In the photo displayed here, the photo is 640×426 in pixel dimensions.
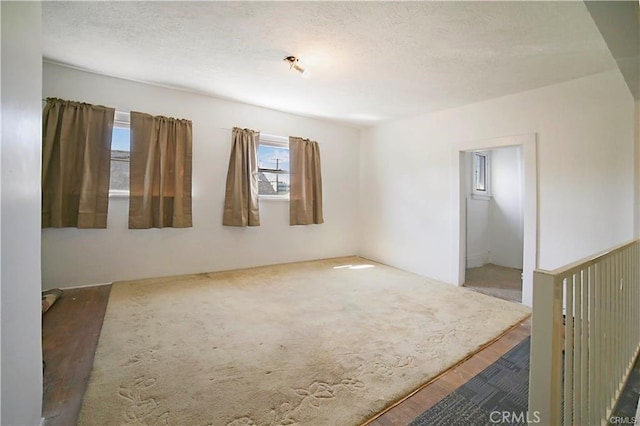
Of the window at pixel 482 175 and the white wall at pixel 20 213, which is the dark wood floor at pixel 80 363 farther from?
the window at pixel 482 175

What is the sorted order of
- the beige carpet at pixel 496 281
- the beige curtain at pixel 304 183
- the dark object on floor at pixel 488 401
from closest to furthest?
1. the dark object on floor at pixel 488 401
2. the beige carpet at pixel 496 281
3. the beige curtain at pixel 304 183

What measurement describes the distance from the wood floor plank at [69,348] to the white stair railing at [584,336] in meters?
1.99

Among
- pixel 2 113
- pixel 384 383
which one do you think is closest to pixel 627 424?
pixel 384 383

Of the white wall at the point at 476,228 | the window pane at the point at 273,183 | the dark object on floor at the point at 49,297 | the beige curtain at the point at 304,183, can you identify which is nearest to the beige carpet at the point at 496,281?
the white wall at the point at 476,228

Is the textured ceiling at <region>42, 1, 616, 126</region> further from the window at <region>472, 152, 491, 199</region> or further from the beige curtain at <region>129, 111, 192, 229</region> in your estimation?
the window at <region>472, 152, 491, 199</region>

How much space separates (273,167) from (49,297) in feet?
9.74

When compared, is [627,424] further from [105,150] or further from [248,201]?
[105,150]

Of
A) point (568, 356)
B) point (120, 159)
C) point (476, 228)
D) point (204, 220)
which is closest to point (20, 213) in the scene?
point (568, 356)

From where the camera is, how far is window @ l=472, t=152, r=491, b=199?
5.00 m

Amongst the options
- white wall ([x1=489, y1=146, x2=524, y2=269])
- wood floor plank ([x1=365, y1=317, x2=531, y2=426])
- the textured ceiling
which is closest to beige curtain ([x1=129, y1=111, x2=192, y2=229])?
the textured ceiling

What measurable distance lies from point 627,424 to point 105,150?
460cm

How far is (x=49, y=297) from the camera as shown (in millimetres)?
2580

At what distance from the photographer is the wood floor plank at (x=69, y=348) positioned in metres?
1.38

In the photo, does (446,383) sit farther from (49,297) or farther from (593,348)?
(49,297)
